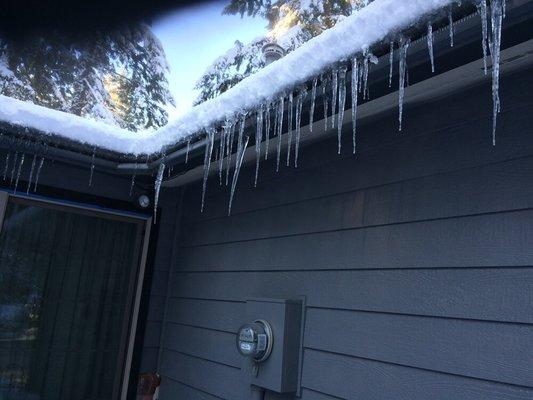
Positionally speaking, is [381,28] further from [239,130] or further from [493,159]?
[239,130]

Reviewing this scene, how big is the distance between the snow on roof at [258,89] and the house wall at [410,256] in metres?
0.57

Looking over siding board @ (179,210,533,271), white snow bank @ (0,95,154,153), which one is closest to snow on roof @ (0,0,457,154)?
white snow bank @ (0,95,154,153)

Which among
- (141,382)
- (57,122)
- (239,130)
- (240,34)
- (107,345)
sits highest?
(240,34)

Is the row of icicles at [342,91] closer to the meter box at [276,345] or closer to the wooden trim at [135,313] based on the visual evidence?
the meter box at [276,345]

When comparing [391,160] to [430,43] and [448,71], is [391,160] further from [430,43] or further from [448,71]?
[430,43]

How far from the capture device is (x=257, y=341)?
6.74ft

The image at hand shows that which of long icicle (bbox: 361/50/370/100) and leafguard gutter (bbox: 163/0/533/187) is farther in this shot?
long icicle (bbox: 361/50/370/100)

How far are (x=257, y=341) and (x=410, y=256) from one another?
0.84 meters

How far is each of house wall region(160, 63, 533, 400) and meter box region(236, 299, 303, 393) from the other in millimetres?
57

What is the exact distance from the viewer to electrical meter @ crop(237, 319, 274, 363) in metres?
2.05

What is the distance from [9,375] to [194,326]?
1336mm

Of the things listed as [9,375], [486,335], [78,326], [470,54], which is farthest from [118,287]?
[470,54]

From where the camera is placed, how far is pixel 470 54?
1.26 metres

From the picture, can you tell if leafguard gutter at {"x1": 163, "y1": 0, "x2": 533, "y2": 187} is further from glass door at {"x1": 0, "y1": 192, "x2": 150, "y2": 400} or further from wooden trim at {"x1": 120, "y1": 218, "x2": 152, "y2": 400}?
glass door at {"x1": 0, "y1": 192, "x2": 150, "y2": 400}
